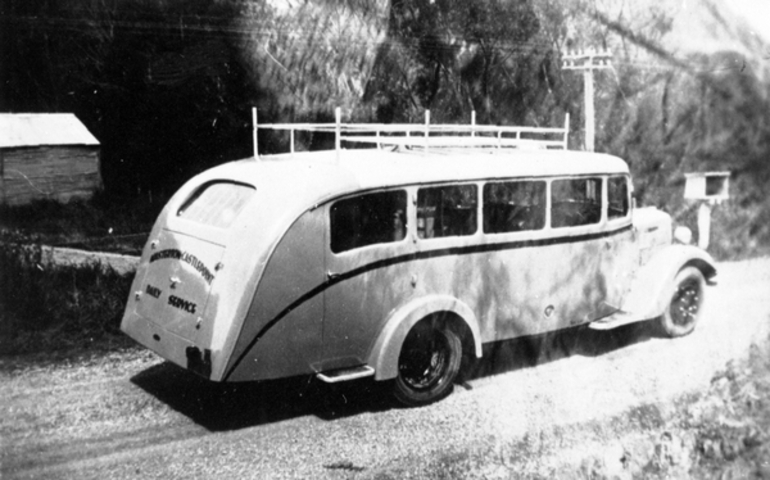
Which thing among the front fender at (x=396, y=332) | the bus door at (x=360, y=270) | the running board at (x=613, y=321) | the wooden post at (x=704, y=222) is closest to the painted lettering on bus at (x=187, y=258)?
the bus door at (x=360, y=270)

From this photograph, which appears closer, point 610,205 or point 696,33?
point 610,205

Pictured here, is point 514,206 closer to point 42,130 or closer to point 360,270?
point 360,270

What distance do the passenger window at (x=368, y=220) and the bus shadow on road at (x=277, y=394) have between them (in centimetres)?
123

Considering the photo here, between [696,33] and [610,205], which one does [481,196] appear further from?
[696,33]

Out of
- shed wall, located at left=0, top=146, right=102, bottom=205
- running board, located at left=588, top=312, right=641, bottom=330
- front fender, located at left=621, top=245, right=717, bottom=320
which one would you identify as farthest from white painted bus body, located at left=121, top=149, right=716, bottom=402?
shed wall, located at left=0, top=146, right=102, bottom=205

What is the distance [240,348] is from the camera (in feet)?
17.8

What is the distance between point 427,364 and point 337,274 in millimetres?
1231

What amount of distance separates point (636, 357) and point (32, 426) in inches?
208

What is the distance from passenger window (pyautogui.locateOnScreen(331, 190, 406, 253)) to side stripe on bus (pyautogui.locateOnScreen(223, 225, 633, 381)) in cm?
17

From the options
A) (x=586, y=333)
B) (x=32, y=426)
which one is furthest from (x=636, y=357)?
(x=32, y=426)

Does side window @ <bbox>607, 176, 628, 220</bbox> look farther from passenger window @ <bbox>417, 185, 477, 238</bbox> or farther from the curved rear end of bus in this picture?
the curved rear end of bus

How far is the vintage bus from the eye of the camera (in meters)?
5.55

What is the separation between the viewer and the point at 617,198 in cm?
778

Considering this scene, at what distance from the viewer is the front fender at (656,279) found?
→ 7817 millimetres
